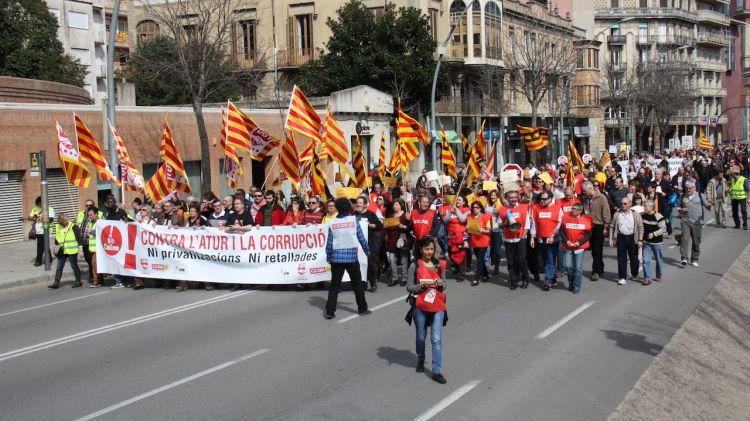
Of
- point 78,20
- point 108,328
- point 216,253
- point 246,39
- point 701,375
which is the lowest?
point 701,375

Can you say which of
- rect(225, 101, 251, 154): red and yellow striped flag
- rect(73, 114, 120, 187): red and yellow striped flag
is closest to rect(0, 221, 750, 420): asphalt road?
rect(73, 114, 120, 187): red and yellow striped flag

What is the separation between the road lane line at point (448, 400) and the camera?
7398 mm

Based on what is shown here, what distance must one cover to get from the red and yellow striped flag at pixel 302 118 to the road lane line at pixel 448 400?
8.89 metres

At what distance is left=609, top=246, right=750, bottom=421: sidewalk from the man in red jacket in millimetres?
2441

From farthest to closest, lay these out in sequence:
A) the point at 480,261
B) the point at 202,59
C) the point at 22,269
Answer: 1. the point at 202,59
2. the point at 22,269
3. the point at 480,261

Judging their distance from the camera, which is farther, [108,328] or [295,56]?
[295,56]

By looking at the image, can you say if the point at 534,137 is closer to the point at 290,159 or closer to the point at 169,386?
the point at 290,159

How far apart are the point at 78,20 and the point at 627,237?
171 feet

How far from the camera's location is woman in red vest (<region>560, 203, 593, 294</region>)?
13375mm

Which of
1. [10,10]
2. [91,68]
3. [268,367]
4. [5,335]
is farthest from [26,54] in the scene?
[268,367]

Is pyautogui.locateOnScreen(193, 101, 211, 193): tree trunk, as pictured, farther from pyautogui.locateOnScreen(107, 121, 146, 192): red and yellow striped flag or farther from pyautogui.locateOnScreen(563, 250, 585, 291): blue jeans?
pyautogui.locateOnScreen(563, 250, 585, 291): blue jeans

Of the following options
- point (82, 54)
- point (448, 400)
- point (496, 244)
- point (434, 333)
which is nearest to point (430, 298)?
point (434, 333)

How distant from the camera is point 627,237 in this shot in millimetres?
14297

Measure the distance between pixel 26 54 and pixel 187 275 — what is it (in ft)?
91.1
